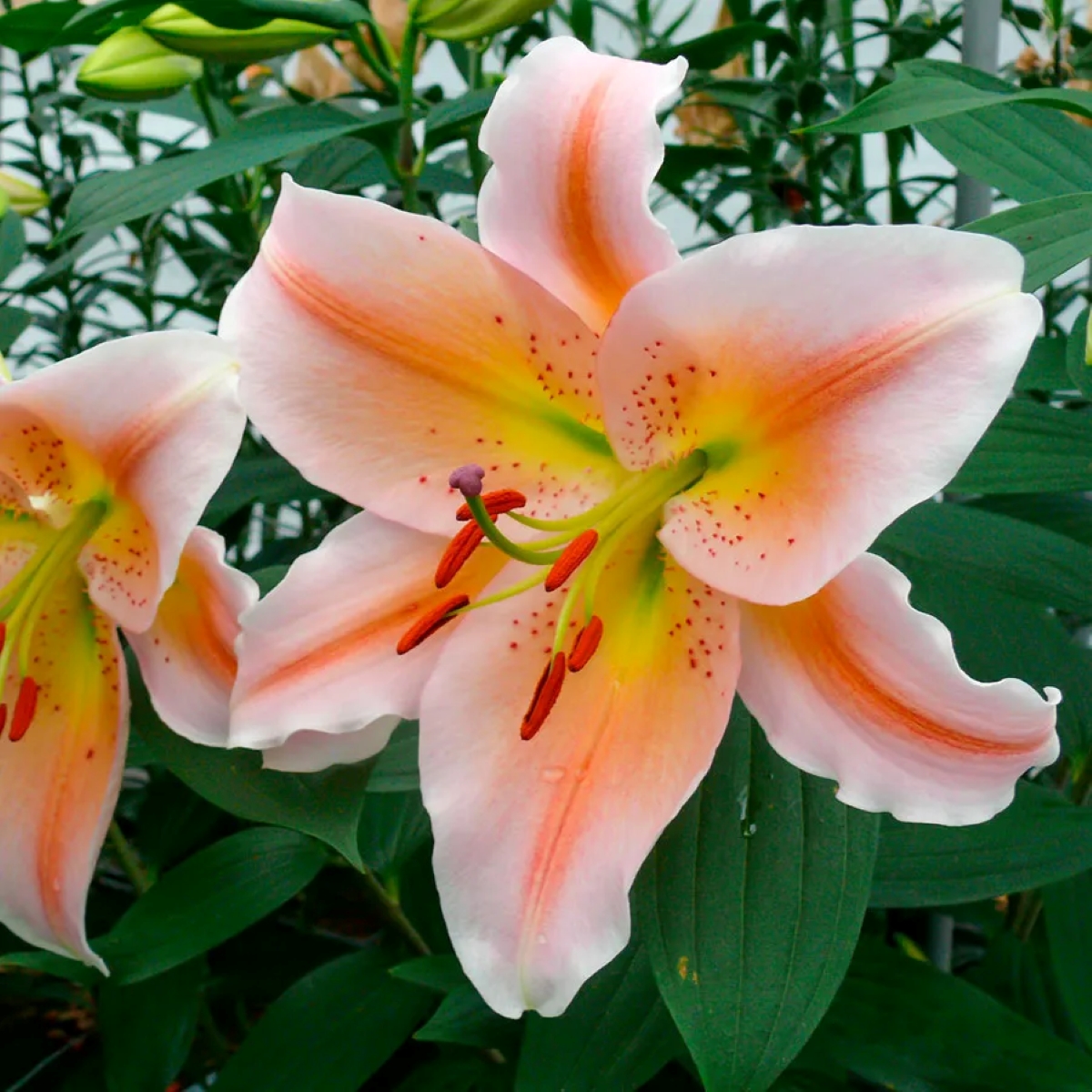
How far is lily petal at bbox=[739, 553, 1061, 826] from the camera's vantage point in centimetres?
36

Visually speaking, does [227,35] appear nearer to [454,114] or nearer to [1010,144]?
[454,114]

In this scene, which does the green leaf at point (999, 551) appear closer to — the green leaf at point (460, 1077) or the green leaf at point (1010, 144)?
the green leaf at point (1010, 144)

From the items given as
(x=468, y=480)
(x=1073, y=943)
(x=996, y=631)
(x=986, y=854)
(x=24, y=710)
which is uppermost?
(x=468, y=480)

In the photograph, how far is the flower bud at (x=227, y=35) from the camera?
65 centimetres

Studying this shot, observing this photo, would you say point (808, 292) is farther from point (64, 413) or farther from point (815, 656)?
point (64, 413)

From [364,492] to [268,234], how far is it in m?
0.10

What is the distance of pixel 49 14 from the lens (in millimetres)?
709

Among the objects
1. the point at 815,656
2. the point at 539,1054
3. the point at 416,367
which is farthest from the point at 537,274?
the point at 539,1054

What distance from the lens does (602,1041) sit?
606 mm

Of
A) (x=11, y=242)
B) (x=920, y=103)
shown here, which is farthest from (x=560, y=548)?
(x=11, y=242)

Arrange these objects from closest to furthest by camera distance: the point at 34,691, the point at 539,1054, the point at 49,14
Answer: the point at 34,691 → the point at 539,1054 → the point at 49,14

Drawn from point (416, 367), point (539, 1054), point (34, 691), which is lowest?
point (539, 1054)

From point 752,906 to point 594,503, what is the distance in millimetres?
168

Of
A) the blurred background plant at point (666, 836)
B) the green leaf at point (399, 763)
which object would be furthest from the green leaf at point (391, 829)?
the green leaf at point (399, 763)
